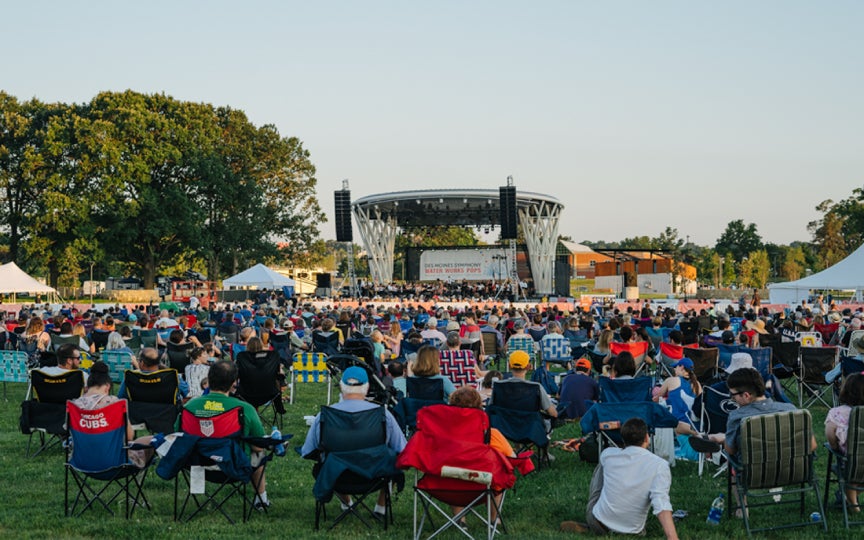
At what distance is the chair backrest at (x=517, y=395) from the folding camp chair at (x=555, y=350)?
464 centimetres

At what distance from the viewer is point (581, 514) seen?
540 centimetres

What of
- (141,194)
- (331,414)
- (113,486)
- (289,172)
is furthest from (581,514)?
(289,172)

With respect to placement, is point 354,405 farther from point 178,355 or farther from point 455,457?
point 178,355

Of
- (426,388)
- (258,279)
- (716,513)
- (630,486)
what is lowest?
(716,513)

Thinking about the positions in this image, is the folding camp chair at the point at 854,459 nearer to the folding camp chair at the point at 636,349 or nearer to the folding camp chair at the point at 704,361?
the folding camp chair at the point at 636,349

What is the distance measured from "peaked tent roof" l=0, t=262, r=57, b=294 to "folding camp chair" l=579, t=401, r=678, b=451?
77.2ft

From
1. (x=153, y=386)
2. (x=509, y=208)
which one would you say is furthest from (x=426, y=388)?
(x=509, y=208)

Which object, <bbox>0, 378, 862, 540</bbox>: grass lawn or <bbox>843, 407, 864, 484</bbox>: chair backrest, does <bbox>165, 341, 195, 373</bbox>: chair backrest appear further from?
<bbox>843, 407, 864, 484</bbox>: chair backrest

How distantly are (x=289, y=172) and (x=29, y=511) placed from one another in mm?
46004

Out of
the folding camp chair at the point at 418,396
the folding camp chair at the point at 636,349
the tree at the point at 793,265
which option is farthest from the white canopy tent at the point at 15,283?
the tree at the point at 793,265

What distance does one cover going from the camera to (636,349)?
30.3 ft

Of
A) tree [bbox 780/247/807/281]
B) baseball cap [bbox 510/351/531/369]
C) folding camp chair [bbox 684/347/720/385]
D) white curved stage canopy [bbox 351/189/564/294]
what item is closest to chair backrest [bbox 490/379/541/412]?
baseball cap [bbox 510/351/531/369]

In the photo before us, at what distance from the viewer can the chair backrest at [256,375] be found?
808cm

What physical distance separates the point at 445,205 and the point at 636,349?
1256 inches
